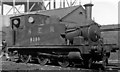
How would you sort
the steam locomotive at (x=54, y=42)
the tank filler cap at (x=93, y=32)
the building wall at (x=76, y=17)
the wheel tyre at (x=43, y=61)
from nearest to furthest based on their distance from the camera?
1. the steam locomotive at (x=54, y=42)
2. the tank filler cap at (x=93, y=32)
3. the wheel tyre at (x=43, y=61)
4. the building wall at (x=76, y=17)

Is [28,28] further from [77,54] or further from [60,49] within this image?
[77,54]

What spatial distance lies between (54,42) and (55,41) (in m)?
0.09

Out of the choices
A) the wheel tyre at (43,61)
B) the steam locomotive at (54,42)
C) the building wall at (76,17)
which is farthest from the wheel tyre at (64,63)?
the building wall at (76,17)

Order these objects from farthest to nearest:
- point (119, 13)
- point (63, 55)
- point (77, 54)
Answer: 1. point (119, 13)
2. point (63, 55)
3. point (77, 54)

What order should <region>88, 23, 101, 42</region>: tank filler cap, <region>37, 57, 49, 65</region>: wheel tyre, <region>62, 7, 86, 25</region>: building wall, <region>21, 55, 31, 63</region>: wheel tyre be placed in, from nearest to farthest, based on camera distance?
<region>88, 23, 101, 42</region>: tank filler cap → <region>37, 57, 49, 65</region>: wheel tyre → <region>21, 55, 31, 63</region>: wheel tyre → <region>62, 7, 86, 25</region>: building wall

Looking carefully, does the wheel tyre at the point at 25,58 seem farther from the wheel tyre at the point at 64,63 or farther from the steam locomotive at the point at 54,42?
the wheel tyre at the point at 64,63

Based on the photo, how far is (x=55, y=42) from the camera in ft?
42.1

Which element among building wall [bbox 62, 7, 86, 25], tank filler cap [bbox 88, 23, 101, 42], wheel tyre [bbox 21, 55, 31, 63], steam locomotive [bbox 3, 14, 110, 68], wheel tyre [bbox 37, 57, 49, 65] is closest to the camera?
steam locomotive [bbox 3, 14, 110, 68]

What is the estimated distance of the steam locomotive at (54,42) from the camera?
11.8 m

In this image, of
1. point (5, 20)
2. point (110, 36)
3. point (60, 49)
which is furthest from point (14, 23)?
point (5, 20)

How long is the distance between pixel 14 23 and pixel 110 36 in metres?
11.3

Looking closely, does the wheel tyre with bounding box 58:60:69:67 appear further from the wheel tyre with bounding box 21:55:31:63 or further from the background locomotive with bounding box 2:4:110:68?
the wheel tyre with bounding box 21:55:31:63

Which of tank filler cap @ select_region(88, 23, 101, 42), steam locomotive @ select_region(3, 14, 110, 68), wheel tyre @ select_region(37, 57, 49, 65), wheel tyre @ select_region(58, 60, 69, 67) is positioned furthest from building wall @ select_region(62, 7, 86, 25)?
wheel tyre @ select_region(58, 60, 69, 67)

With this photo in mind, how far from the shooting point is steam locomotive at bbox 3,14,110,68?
11752mm
